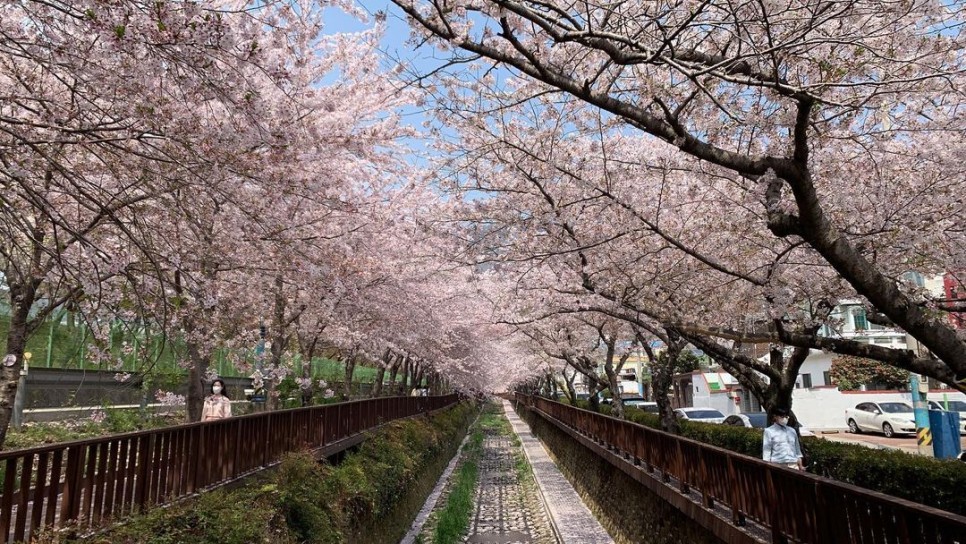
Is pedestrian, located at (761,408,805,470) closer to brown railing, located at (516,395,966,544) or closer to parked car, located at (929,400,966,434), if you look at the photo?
brown railing, located at (516,395,966,544)

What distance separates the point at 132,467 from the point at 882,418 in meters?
30.7

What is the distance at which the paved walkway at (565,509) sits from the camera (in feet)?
44.8

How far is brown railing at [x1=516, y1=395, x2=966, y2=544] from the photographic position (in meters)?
3.95

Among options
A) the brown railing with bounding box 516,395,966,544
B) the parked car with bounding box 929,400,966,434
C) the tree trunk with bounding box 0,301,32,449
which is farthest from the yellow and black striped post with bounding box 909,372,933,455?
the tree trunk with bounding box 0,301,32,449

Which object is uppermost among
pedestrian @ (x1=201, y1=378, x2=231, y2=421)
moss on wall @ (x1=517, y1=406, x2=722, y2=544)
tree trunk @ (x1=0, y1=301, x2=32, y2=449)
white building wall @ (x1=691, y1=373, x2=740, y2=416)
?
tree trunk @ (x1=0, y1=301, x2=32, y2=449)

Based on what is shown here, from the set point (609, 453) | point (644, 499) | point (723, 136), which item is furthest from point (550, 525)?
point (723, 136)

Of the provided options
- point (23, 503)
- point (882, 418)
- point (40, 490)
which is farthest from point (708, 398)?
point (23, 503)

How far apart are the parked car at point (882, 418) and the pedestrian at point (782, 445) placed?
21886 mm

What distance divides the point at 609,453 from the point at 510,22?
471 inches

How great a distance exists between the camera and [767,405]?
10.7 metres

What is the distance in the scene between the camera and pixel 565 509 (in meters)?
16.9

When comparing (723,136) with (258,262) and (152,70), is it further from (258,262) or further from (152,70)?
(258,262)

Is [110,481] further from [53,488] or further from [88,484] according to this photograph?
[53,488]

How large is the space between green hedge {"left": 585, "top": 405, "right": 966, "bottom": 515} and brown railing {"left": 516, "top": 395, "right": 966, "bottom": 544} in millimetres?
2214
